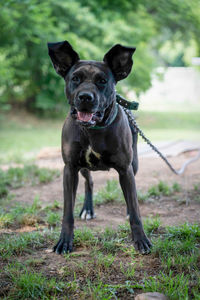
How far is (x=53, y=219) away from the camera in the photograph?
4.04m

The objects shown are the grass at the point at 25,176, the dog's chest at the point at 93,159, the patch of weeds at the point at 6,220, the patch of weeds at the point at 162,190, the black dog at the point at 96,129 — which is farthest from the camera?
the grass at the point at 25,176

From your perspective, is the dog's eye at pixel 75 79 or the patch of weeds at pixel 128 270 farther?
the dog's eye at pixel 75 79

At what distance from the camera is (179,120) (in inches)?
718

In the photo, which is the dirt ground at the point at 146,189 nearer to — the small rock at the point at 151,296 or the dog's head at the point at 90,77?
the dog's head at the point at 90,77

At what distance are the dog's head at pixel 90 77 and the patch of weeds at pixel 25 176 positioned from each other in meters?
2.90

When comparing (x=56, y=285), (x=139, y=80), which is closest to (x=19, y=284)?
(x=56, y=285)

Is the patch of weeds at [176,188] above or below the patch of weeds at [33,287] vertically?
above

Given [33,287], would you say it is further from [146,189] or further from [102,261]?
[146,189]

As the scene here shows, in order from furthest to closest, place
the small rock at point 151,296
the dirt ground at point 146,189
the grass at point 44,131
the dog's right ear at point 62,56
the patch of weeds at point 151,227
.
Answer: the grass at point 44,131, the dirt ground at point 146,189, the patch of weeds at point 151,227, the dog's right ear at point 62,56, the small rock at point 151,296

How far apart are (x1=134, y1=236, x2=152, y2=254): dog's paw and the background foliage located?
30.9ft

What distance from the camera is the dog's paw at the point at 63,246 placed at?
316 cm

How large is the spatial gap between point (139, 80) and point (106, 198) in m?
10.3

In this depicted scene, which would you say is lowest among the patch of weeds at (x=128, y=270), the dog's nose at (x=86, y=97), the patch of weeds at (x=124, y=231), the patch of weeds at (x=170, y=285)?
the patch of weeds at (x=170, y=285)

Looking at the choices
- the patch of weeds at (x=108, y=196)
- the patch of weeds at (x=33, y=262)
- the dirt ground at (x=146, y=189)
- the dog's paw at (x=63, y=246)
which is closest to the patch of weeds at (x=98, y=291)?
the patch of weeds at (x=33, y=262)
